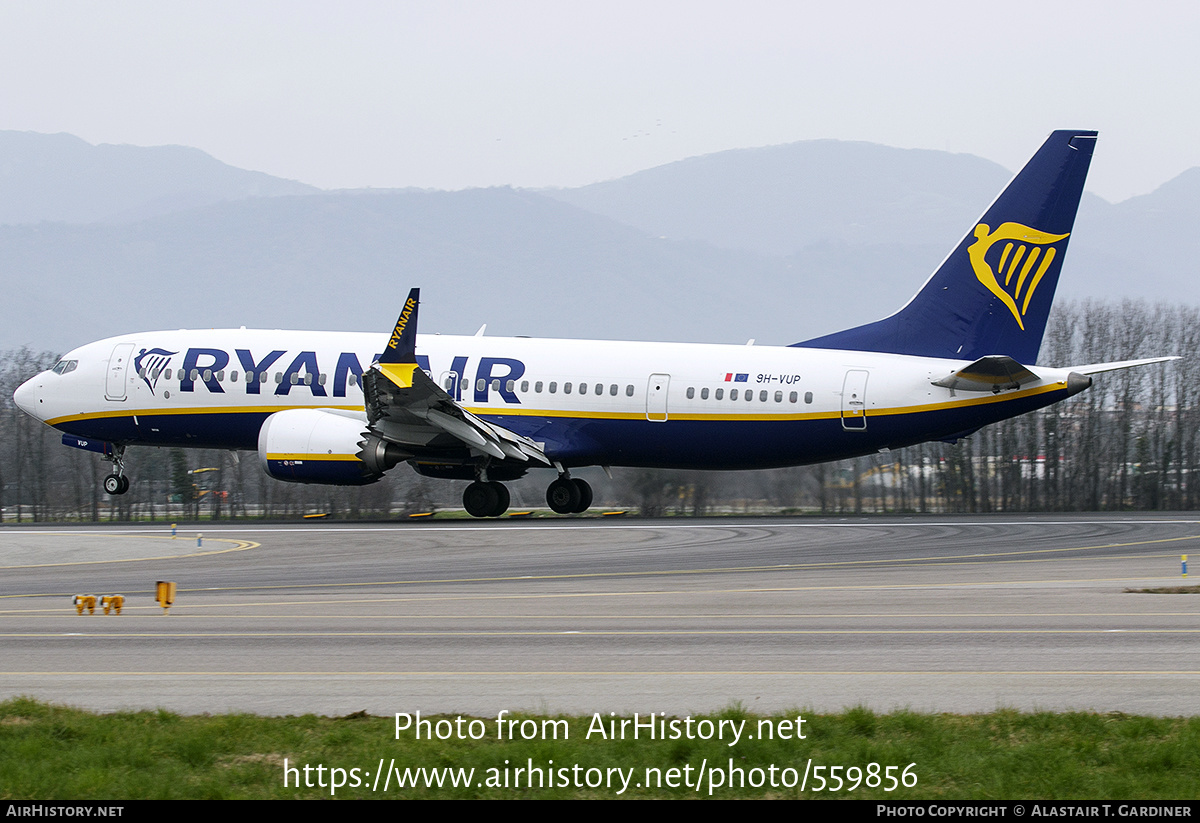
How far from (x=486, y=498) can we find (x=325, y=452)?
462 cm

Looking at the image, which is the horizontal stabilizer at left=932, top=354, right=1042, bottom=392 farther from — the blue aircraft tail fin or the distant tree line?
the distant tree line

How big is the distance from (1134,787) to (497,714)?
4.58 meters

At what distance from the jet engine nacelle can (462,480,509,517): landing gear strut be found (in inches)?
101

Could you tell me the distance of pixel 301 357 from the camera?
33938 millimetres

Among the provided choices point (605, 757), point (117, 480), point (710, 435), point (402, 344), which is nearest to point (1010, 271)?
point (710, 435)

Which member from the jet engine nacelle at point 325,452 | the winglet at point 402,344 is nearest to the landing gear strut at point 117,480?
the jet engine nacelle at point 325,452

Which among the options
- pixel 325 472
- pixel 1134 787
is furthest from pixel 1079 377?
pixel 1134 787

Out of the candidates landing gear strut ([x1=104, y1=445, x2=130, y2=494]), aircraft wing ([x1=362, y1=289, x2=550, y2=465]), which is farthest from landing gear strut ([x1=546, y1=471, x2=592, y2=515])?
landing gear strut ([x1=104, y1=445, x2=130, y2=494])

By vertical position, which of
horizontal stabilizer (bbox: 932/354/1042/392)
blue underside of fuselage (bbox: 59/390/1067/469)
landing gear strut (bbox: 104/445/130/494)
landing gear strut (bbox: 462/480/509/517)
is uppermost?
horizontal stabilizer (bbox: 932/354/1042/392)

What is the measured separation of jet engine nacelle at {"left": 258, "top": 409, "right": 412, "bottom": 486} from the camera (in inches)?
1247

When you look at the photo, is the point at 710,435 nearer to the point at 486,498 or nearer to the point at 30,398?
the point at 486,498

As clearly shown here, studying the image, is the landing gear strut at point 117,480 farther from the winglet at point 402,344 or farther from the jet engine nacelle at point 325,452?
the winglet at point 402,344

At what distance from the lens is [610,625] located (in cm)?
1474

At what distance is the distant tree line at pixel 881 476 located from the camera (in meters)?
39.4
